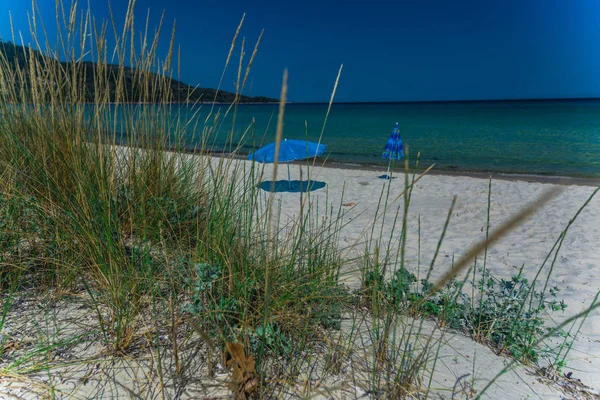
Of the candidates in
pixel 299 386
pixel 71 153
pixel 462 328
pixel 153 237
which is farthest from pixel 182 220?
pixel 462 328

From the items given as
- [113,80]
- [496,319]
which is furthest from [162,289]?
[496,319]

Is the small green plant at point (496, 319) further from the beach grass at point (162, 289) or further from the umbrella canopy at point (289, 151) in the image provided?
the umbrella canopy at point (289, 151)

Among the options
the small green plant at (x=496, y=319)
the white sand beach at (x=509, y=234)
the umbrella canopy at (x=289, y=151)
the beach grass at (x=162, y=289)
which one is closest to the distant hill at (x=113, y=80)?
the beach grass at (x=162, y=289)

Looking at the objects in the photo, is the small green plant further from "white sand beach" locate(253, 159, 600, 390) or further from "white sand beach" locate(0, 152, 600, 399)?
"white sand beach" locate(253, 159, 600, 390)

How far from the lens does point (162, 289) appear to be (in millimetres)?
1870

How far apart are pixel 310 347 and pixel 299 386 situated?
0.17 metres

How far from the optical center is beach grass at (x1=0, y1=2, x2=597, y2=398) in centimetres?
134

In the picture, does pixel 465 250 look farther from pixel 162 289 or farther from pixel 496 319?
pixel 162 289

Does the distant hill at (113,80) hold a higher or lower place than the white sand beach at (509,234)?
higher

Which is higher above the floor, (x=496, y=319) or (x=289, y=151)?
(x=289, y=151)

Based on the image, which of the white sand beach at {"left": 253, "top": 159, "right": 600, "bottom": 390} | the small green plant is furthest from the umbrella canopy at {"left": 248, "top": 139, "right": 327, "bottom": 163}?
the small green plant

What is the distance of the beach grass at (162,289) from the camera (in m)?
1.34

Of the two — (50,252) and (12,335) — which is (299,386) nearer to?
(12,335)

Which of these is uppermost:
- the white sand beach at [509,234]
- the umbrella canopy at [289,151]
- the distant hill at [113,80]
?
the distant hill at [113,80]
